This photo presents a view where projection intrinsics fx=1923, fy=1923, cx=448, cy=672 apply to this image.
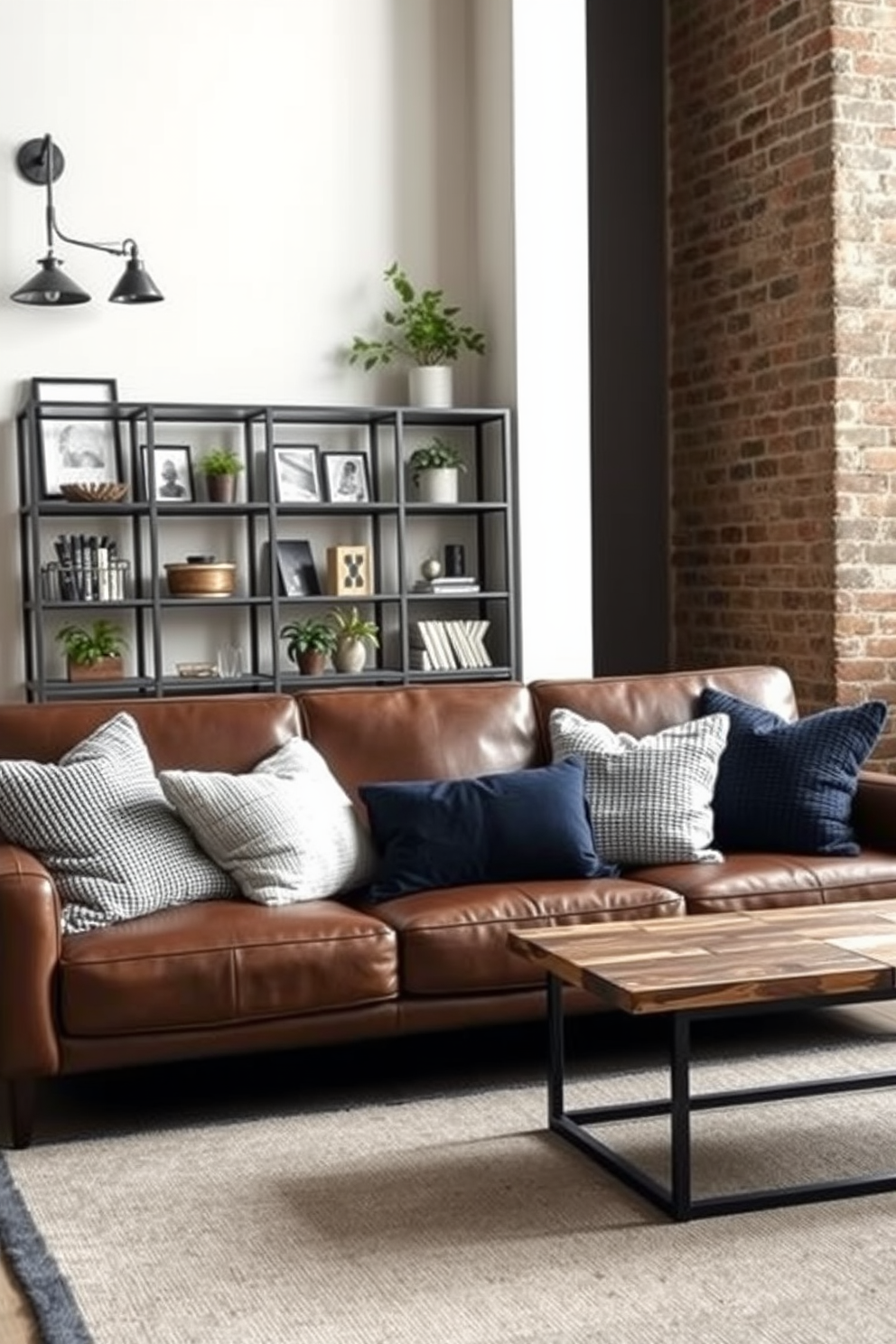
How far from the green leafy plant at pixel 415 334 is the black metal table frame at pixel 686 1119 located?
126 inches

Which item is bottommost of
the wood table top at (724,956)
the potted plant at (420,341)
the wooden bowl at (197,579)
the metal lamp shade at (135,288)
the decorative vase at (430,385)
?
the wood table top at (724,956)

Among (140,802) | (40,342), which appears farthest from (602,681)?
(40,342)

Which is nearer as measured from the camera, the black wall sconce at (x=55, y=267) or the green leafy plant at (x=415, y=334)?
the black wall sconce at (x=55, y=267)

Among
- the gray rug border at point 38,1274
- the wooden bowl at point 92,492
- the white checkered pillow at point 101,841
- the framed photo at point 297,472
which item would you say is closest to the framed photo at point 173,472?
the wooden bowl at point 92,492

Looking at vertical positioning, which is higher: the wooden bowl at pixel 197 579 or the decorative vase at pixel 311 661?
the wooden bowl at pixel 197 579

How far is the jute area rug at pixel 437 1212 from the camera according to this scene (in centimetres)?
296

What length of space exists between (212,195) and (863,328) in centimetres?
222

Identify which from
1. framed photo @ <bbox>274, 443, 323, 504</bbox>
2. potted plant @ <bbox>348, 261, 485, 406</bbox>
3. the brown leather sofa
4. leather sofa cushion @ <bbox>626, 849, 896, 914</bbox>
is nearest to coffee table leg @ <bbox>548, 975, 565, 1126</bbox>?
the brown leather sofa

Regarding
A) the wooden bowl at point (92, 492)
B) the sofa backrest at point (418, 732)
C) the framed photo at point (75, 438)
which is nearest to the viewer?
the sofa backrest at point (418, 732)

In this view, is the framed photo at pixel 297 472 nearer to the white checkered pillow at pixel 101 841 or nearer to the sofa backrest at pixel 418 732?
Result: the sofa backrest at pixel 418 732

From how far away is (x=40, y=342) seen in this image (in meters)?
6.27

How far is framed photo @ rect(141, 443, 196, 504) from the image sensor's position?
6344 mm

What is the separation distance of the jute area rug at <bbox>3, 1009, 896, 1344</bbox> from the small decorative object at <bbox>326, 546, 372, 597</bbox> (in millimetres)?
2303

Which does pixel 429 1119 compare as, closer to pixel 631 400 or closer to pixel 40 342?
pixel 40 342
